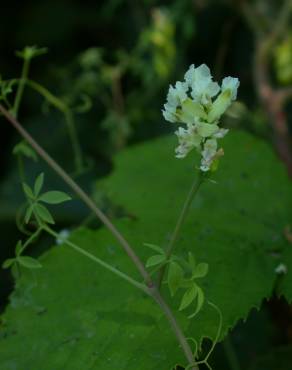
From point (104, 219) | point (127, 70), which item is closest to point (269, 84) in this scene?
point (127, 70)

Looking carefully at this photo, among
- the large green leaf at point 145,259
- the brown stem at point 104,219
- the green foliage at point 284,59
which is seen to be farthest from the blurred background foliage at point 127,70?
the brown stem at point 104,219

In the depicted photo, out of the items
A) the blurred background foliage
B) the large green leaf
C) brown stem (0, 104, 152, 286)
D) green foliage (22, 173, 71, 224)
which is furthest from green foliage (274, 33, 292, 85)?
green foliage (22, 173, 71, 224)

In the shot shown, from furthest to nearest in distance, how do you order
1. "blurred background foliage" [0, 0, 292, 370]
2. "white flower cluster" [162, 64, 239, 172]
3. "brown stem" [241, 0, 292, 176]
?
1. "blurred background foliage" [0, 0, 292, 370]
2. "brown stem" [241, 0, 292, 176]
3. "white flower cluster" [162, 64, 239, 172]

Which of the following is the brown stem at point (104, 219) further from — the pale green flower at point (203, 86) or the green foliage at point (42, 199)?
the pale green flower at point (203, 86)

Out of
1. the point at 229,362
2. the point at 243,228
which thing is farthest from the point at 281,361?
the point at 243,228

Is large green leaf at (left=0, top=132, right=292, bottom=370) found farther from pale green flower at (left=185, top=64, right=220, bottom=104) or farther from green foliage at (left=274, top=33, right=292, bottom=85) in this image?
green foliage at (left=274, top=33, right=292, bottom=85)

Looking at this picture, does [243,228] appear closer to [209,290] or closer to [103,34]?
[209,290]
